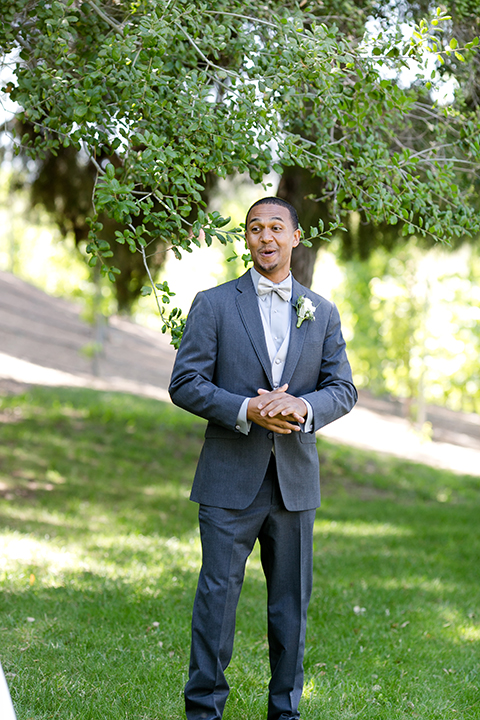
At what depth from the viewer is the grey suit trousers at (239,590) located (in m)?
2.72

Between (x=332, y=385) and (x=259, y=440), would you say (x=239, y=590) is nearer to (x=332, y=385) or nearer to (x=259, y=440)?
(x=259, y=440)

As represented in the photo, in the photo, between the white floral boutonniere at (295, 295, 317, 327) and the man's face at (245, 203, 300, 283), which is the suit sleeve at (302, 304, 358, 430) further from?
the man's face at (245, 203, 300, 283)

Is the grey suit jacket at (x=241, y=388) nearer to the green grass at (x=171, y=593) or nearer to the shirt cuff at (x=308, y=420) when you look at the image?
the shirt cuff at (x=308, y=420)

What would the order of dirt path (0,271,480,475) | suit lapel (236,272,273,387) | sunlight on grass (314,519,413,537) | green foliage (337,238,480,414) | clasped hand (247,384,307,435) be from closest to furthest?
1. clasped hand (247,384,307,435)
2. suit lapel (236,272,273,387)
3. sunlight on grass (314,519,413,537)
4. dirt path (0,271,480,475)
5. green foliage (337,238,480,414)

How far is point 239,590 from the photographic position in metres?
2.80

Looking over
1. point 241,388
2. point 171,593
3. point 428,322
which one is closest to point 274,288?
point 241,388

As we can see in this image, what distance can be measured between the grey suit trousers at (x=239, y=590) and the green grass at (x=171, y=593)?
1.49ft

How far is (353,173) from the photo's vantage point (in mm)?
3604

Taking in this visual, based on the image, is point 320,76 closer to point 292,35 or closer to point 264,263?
point 292,35

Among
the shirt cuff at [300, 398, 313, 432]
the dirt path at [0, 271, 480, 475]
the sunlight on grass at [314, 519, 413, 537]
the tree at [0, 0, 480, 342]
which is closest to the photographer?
the shirt cuff at [300, 398, 313, 432]

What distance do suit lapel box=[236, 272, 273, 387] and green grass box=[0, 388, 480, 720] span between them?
1.65m

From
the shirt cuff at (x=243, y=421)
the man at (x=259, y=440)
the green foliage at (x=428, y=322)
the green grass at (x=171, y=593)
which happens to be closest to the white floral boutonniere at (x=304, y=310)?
the man at (x=259, y=440)

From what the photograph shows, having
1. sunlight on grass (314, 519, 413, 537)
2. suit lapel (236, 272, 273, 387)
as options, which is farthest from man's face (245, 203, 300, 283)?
sunlight on grass (314, 519, 413, 537)

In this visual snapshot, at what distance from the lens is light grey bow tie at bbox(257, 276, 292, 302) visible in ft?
9.32
